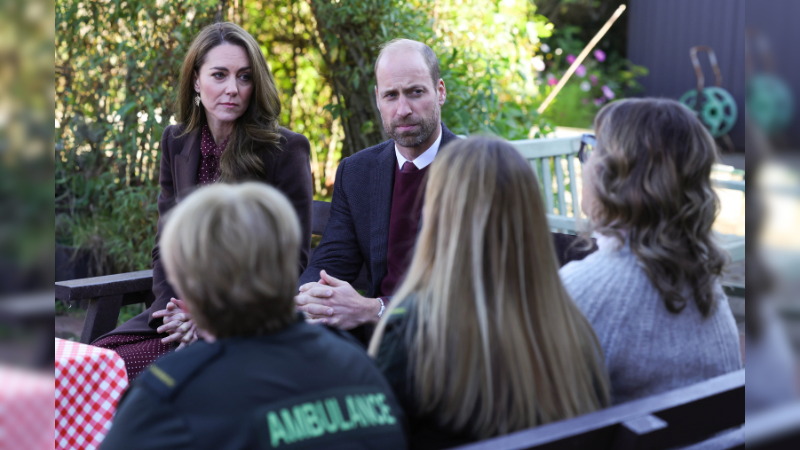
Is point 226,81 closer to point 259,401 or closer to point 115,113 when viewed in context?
point 259,401

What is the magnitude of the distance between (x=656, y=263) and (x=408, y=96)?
1.21 meters

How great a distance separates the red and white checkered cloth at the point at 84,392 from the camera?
1.58 meters

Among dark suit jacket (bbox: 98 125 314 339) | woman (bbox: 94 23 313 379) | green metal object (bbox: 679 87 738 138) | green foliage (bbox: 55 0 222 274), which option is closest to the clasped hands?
woman (bbox: 94 23 313 379)

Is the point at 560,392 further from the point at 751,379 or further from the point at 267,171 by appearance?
the point at 267,171

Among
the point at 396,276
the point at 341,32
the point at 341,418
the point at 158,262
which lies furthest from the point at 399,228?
the point at 341,32

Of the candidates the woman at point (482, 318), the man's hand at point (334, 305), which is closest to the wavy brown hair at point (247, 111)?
the man's hand at point (334, 305)

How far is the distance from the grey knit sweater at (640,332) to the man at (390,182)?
3.22ft

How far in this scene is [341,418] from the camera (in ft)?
3.57

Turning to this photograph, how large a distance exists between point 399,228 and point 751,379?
206 cm

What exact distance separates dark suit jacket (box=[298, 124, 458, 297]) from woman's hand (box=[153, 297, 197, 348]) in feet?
1.41

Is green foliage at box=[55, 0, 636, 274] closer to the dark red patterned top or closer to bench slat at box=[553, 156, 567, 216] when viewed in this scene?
bench slat at box=[553, 156, 567, 216]

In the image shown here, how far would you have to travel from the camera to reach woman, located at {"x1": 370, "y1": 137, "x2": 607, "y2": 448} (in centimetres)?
124

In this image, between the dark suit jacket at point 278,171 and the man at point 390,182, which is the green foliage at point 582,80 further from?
the dark suit jacket at point 278,171

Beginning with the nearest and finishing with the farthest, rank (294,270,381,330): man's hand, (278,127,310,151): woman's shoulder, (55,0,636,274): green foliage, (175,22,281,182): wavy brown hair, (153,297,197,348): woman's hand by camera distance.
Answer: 1. (294,270,381,330): man's hand
2. (153,297,197,348): woman's hand
3. (175,22,281,182): wavy brown hair
4. (278,127,310,151): woman's shoulder
5. (55,0,636,274): green foliage
